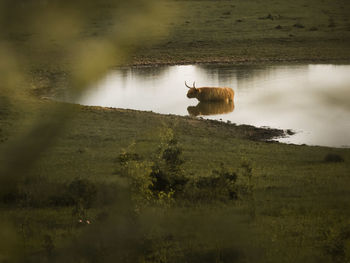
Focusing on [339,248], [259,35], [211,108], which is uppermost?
[259,35]

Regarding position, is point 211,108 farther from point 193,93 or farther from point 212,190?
point 212,190

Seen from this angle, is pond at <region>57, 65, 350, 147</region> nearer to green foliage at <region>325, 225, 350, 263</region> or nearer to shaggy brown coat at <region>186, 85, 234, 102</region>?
shaggy brown coat at <region>186, 85, 234, 102</region>

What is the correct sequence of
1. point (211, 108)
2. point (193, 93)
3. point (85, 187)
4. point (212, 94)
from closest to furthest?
point (85, 187) < point (211, 108) < point (212, 94) < point (193, 93)

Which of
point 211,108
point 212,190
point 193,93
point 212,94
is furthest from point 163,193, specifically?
point 193,93

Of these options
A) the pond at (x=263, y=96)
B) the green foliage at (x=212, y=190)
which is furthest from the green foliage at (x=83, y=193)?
the pond at (x=263, y=96)

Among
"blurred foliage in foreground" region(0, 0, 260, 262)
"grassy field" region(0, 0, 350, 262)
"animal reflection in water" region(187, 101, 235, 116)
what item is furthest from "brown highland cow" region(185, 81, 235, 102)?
"blurred foliage in foreground" region(0, 0, 260, 262)

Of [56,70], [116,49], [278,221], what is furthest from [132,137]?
[56,70]

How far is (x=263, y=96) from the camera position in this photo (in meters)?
17.3

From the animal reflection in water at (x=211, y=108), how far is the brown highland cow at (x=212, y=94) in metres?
0.14

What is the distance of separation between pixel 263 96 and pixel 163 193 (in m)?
12.0

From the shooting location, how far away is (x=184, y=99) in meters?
17.7

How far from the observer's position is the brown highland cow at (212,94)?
16.9 meters

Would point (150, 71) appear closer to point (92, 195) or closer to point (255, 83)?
point (255, 83)

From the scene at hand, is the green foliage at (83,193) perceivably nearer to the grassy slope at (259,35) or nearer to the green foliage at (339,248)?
the green foliage at (339,248)
